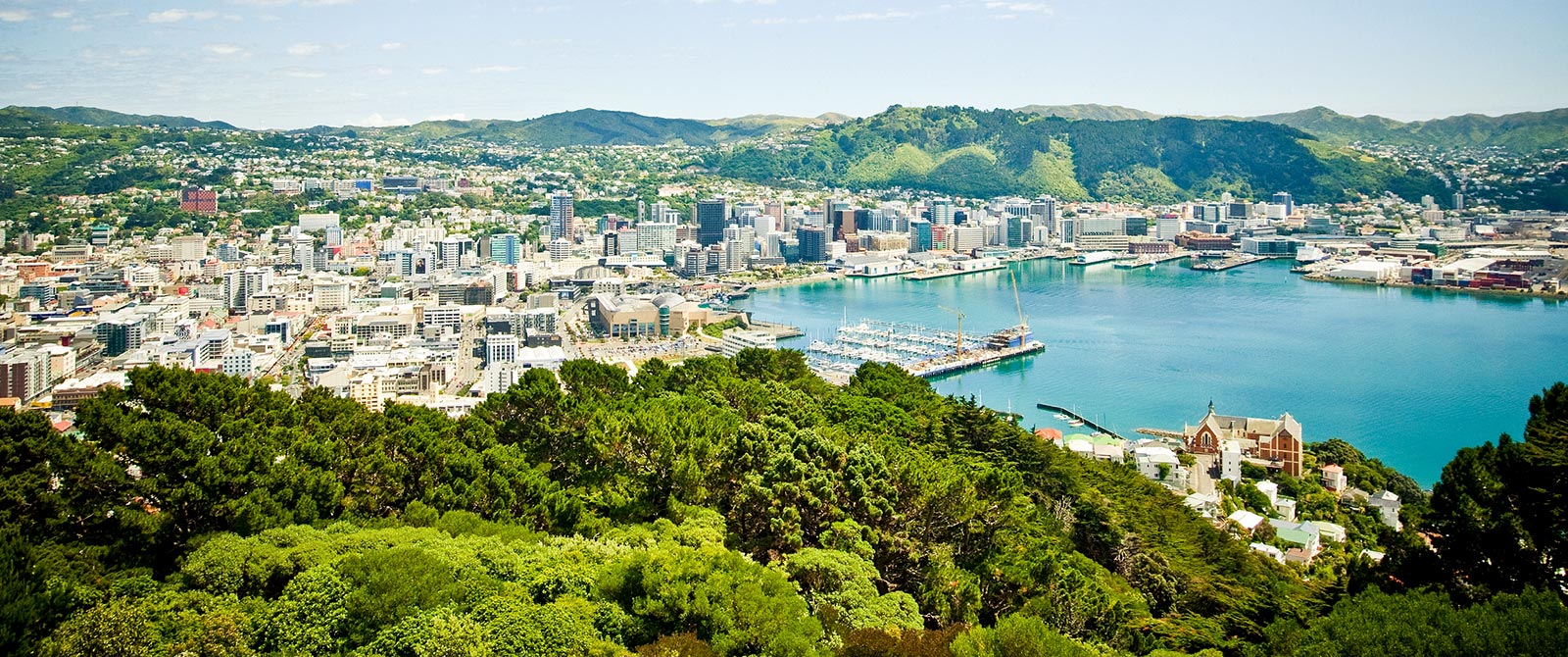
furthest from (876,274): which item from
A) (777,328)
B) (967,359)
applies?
(967,359)

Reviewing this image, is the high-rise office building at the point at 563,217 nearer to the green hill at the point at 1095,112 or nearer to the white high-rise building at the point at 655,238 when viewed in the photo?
the white high-rise building at the point at 655,238

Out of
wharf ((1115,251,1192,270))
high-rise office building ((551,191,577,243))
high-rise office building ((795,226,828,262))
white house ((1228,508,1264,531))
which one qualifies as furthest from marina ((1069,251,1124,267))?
white house ((1228,508,1264,531))

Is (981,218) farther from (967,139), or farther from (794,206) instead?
(967,139)

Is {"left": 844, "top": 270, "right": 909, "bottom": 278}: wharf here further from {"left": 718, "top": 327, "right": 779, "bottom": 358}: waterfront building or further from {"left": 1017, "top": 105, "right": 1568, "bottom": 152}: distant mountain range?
{"left": 1017, "top": 105, "right": 1568, "bottom": 152}: distant mountain range

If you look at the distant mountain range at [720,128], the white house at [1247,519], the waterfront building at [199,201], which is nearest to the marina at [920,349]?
the white house at [1247,519]

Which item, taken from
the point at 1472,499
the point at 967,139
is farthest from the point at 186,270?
the point at 967,139

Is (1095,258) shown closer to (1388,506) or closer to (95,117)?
(1388,506)
